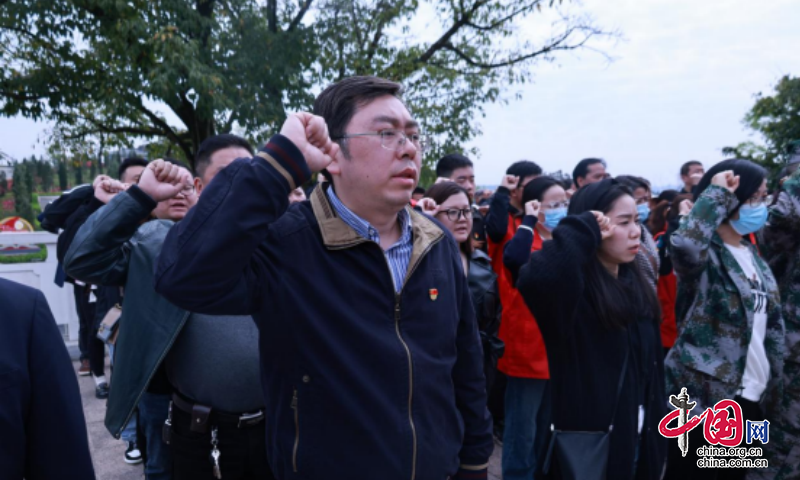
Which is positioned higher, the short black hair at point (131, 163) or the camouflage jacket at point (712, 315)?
the short black hair at point (131, 163)

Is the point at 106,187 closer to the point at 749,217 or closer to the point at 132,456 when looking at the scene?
the point at 132,456

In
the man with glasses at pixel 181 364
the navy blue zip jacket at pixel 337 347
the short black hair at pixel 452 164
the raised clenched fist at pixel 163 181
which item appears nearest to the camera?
the navy blue zip jacket at pixel 337 347

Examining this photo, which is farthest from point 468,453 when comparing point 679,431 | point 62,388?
point 679,431

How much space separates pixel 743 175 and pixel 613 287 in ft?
4.94

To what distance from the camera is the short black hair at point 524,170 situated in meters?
4.62

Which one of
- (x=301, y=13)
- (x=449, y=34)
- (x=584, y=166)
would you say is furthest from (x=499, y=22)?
(x=584, y=166)

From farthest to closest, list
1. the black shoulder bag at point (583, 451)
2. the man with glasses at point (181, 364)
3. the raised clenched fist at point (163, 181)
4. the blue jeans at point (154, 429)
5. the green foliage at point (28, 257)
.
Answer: the green foliage at point (28, 257), the blue jeans at point (154, 429), the black shoulder bag at point (583, 451), the man with glasses at point (181, 364), the raised clenched fist at point (163, 181)

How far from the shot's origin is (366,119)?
1.64 metres

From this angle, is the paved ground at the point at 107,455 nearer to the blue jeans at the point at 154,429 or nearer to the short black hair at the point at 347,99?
the blue jeans at the point at 154,429

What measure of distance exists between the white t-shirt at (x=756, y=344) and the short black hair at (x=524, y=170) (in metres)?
1.57

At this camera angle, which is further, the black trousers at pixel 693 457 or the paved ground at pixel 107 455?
the paved ground at pixel 107 455

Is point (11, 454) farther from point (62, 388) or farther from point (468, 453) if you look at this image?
point (468, 453)

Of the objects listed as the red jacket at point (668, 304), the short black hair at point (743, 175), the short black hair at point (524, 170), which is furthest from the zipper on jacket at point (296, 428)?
the red jacket at point (668, 304)

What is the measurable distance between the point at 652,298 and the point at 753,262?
42.9 inches
